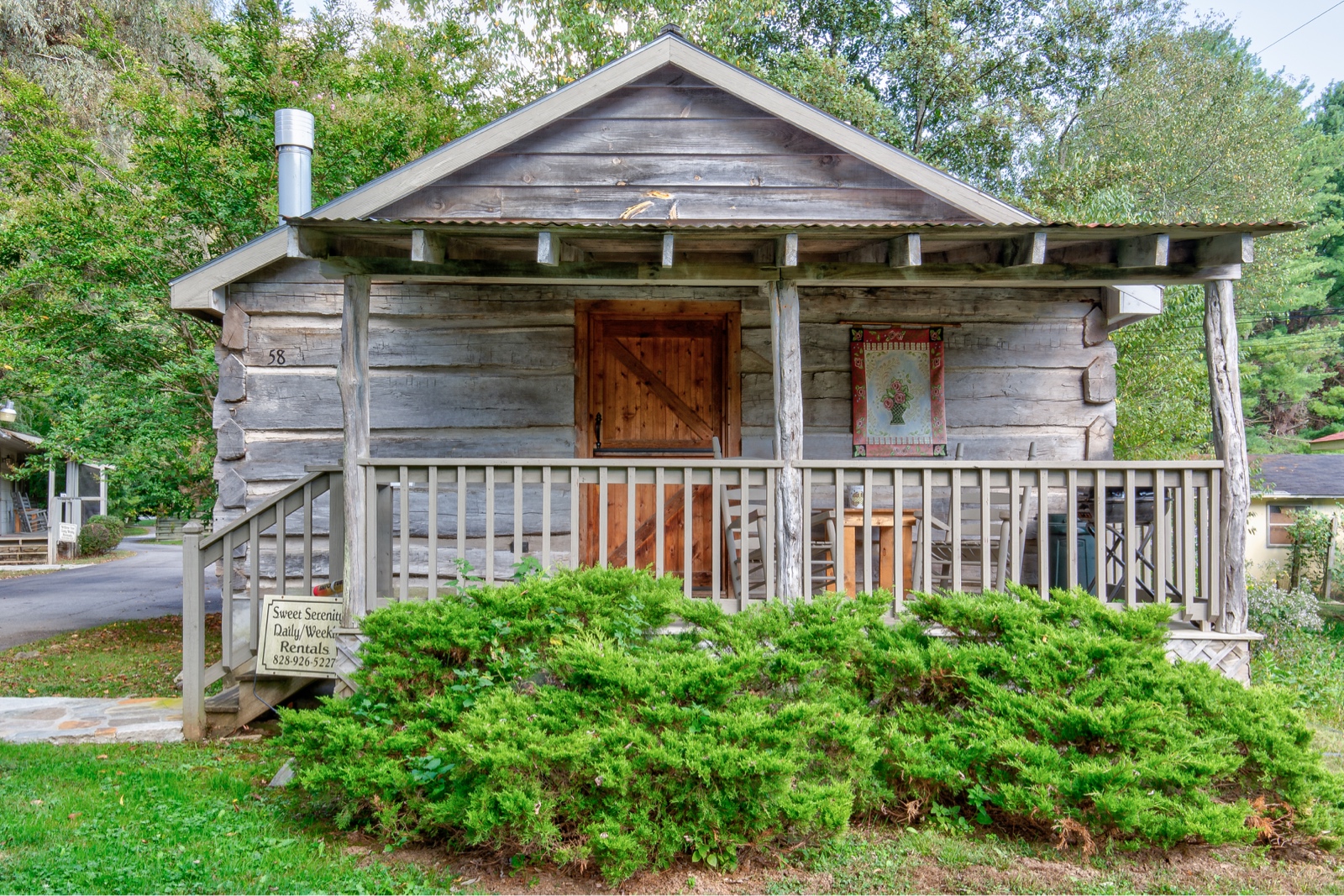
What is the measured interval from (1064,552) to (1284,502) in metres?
15.8

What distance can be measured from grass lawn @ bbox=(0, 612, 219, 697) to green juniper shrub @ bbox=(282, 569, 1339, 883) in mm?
4133

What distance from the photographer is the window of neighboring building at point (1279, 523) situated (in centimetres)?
1794

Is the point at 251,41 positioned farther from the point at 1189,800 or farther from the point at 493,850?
the point at 1189,800

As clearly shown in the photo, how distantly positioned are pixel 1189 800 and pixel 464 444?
538cm

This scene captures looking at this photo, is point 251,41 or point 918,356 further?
point 251,41

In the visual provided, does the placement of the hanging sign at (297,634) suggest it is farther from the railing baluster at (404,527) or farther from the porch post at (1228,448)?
the porch post at (1228,448)

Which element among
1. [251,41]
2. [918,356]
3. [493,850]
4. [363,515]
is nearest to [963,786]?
[493,850]

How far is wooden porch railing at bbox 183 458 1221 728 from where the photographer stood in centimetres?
476

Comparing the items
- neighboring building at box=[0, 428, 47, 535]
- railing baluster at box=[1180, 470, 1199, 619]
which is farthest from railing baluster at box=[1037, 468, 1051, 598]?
neighboring building at box=[0, 428, 47, 535]

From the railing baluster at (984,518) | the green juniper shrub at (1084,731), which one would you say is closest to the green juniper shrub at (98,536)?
the railing baluster at (984,518)

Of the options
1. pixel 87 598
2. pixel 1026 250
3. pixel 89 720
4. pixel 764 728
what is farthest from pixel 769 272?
pixel 87 598

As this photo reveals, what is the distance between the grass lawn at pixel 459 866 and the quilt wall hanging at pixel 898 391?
388 cm

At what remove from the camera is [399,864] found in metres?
3.34

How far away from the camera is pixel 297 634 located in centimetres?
529
